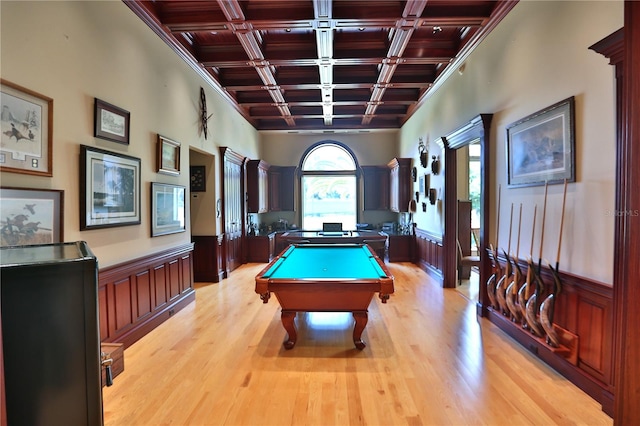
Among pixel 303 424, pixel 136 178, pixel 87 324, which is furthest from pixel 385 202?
pixel 87 324

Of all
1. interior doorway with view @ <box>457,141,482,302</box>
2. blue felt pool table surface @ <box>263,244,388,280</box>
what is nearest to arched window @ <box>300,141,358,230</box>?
interior doorway with view @ <box>457,141,482,302</box>

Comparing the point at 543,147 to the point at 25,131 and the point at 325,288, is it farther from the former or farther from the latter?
the point at 25,131

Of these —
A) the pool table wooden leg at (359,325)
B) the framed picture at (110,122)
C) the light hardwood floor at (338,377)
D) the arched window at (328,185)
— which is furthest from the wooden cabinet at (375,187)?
the framed picture at (110,122)

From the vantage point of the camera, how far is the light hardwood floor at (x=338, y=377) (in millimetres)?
2207

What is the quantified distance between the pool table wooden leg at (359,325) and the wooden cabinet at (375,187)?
6283 millimetres

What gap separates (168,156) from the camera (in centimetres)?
416

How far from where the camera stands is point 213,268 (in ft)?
19.7

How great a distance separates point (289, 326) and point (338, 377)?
730 mm

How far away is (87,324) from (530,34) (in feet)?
13.8

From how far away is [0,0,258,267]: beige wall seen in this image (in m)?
2.25

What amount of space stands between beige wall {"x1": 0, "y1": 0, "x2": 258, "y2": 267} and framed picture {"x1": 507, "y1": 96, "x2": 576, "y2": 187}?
413cm

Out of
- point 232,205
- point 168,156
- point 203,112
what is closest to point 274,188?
point 232,205

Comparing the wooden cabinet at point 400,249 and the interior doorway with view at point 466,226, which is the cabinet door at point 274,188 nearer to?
the wooden cabinet at point 400,249

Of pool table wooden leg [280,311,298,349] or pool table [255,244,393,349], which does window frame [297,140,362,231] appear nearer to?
pool table [255,244,393,349]
